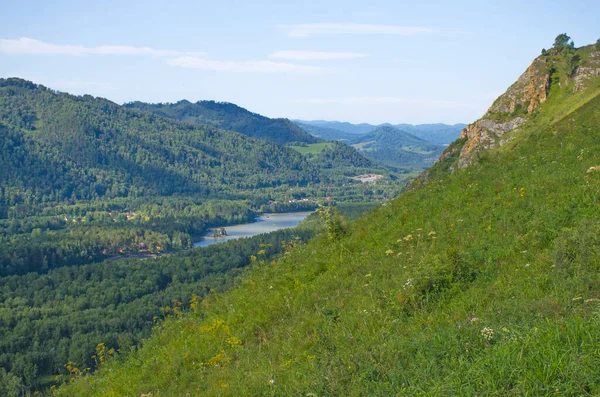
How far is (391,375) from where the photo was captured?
7445 millimetres

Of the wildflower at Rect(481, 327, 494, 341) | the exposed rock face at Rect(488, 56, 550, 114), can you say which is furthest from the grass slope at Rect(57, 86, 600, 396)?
the exposed rock face at Rect(488, 56, 550, 114)

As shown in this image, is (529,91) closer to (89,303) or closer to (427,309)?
(427,309)

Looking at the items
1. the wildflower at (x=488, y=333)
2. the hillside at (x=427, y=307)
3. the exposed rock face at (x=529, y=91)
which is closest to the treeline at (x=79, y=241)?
the exposed rock face at (x=529, y=91)

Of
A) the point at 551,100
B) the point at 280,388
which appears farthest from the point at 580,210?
the point at 551,100

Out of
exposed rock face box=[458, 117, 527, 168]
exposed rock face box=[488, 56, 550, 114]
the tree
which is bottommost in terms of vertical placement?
exposed rock face box=[458, 117, 527, 168]

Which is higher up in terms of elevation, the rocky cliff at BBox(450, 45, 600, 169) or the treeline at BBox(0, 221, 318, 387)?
the rocky cliff at BBox(450, 45, 600, 169)

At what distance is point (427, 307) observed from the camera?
416 inches

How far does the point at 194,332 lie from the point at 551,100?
56.6 metres

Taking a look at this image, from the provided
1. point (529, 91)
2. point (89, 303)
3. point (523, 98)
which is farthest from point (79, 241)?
point (529, 91)

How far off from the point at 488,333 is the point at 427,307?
120 inches

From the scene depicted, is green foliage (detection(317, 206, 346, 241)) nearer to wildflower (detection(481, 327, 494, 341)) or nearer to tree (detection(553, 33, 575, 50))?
wildflower (detection(481, 327, 494, 341))

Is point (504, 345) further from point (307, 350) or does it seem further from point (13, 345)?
point (13, 345)

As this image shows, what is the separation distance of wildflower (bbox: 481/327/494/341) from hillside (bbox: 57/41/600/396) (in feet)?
0.09

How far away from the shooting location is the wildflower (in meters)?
7.47
